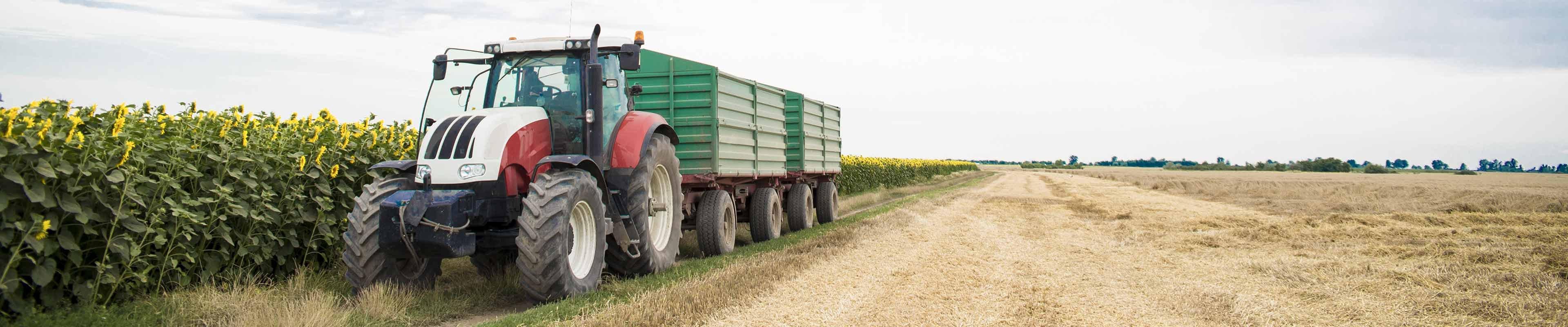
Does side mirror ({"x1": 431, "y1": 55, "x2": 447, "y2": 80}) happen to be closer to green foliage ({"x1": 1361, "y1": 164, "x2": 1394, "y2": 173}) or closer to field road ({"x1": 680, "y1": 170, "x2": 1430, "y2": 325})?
field road ({"x1": 680, "y1": 170, "x2": 1430, "y2": 325})

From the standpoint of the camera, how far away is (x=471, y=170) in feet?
19.1

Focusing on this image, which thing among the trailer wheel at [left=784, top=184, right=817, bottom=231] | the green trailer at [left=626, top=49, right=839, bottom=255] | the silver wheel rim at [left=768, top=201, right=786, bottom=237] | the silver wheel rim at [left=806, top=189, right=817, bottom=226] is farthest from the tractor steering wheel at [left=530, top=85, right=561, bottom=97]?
the silver wheel rim at [left=806, top=189, right=817, bottom=226]

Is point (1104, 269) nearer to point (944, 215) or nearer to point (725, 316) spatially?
point (725, 316)

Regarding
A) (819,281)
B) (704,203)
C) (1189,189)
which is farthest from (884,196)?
(819,281)

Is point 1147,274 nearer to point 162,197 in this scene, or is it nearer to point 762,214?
point 762,214

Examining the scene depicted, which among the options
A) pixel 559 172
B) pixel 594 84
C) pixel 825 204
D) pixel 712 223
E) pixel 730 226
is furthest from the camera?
pixel 825 204

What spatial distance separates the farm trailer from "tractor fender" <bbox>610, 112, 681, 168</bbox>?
0.01 metres

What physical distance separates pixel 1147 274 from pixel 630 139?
4723 mm

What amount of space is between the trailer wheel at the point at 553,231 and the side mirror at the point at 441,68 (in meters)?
1.53

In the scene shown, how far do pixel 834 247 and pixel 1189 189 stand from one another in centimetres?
2394

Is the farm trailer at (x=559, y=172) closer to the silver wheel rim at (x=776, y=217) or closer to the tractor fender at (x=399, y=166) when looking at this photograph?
the tractor fender at (x=399, y=166)

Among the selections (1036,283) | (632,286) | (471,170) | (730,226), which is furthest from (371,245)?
(1036,283)

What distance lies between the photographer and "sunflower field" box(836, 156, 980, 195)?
1034 inches

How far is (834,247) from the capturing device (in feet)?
30.3
